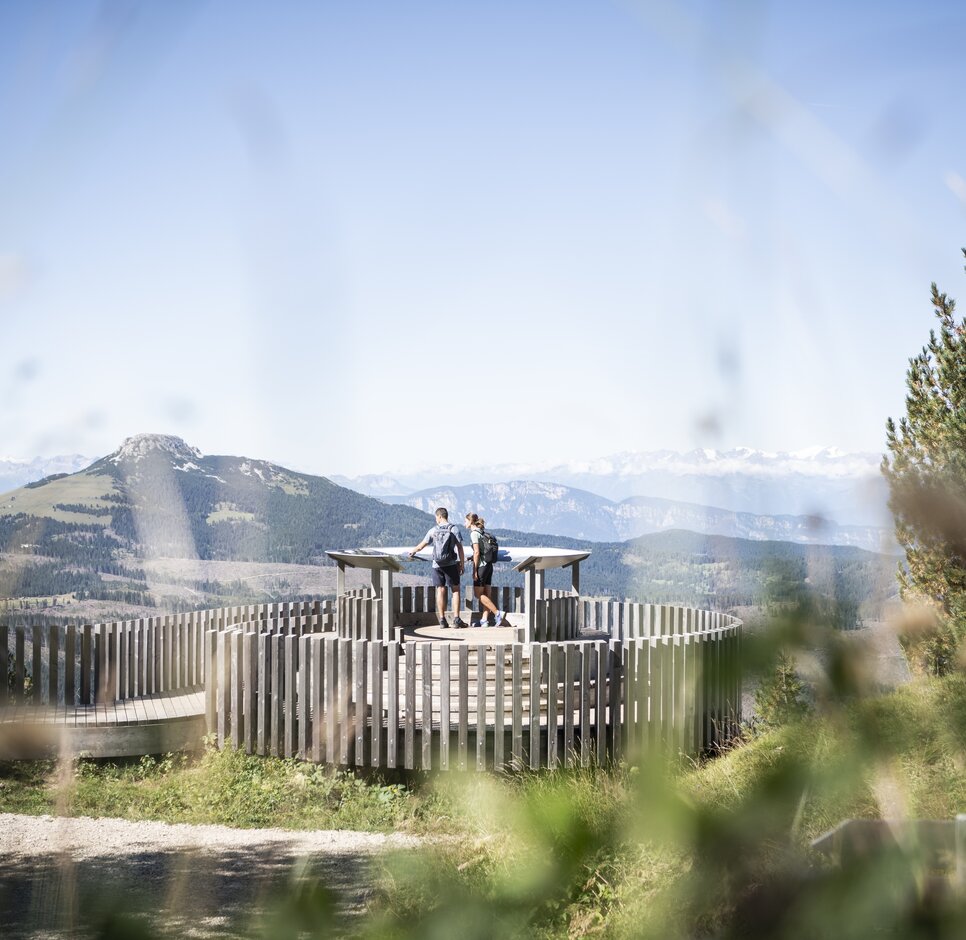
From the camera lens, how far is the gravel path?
3.54 ft

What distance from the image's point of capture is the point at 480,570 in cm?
Result: 1580

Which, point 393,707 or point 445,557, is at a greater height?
point 445,557

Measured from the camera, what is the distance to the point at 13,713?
11.5 meters

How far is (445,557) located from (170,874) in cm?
1368

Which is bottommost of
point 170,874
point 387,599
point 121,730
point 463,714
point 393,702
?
point 121,730

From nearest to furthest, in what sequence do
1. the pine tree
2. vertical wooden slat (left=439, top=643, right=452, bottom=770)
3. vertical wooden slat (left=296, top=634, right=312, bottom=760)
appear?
1. the pine tree
2. vertical wooden slat (left=439, top=643, right=452, bottom=770)
3. vertical wooden slat (left=296, top=634, right=312, bottom=760)

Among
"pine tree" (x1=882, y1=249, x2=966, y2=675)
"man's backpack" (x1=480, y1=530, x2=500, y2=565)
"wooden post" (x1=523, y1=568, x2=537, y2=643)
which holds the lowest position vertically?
"wooden post" (x1=523, y1=568, x2=537, y2=643)

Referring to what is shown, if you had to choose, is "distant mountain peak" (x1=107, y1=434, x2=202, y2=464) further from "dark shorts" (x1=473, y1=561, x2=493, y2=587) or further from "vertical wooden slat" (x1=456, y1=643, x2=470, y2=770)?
"dark shorts" (x1=473, y1=561, x2=493, y2=587)

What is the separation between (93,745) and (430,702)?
417 cm

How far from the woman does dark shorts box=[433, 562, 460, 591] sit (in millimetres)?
305

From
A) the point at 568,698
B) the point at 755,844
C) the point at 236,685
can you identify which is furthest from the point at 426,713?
the point at 755,844

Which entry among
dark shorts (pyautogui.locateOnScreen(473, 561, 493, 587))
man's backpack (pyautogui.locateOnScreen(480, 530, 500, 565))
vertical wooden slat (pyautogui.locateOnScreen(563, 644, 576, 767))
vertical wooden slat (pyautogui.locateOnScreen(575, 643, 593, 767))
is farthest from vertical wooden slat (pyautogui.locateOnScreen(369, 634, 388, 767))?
dark shorts (pyautogui.locateOnScreen(473, 561, 493, 587))

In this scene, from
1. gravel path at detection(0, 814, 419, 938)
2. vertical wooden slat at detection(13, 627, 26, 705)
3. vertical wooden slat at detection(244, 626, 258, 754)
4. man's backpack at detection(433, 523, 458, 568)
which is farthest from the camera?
man's backpack at detection(433, 523, 458, 568)

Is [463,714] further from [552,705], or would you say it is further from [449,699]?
[552,705]
